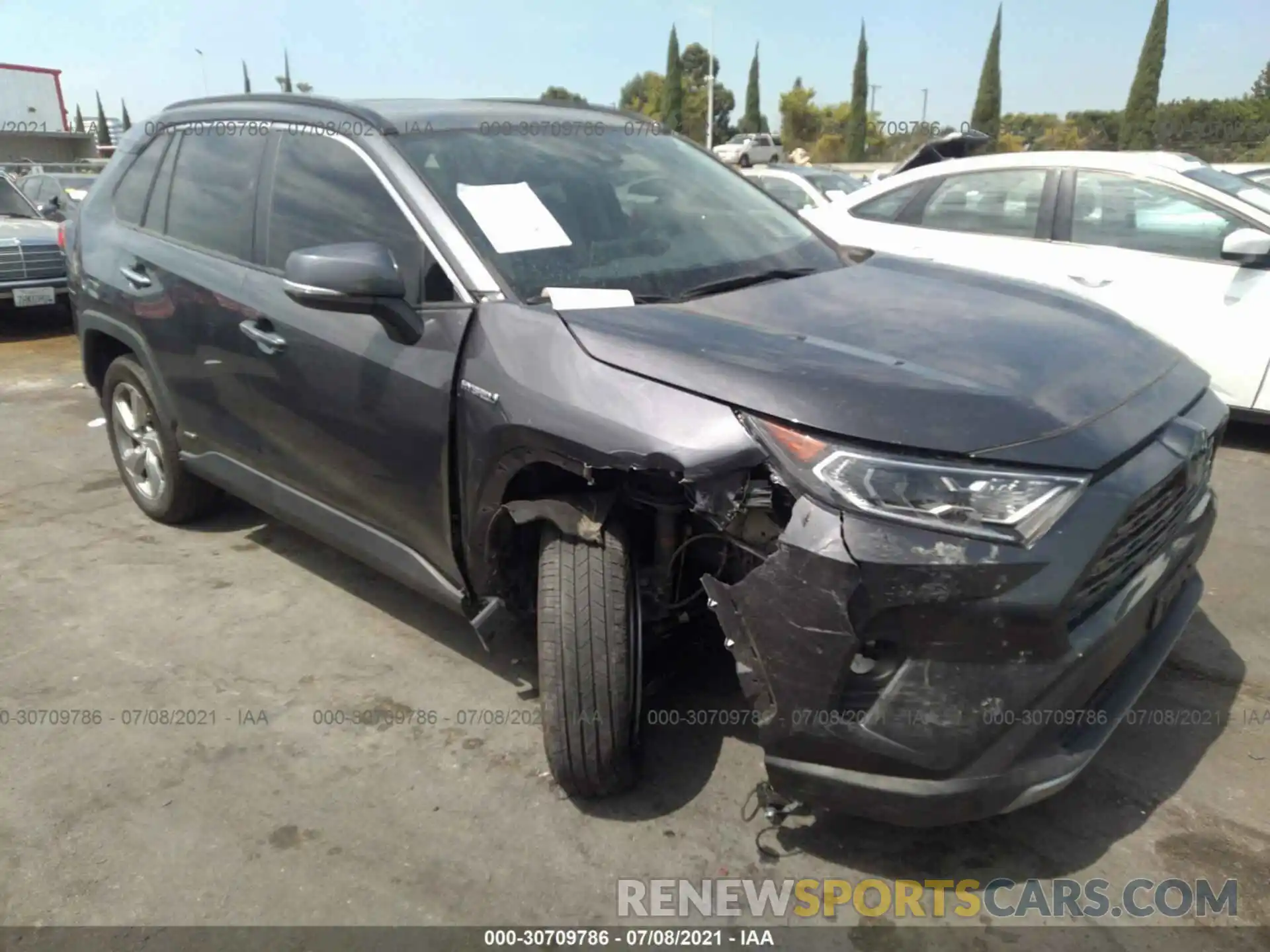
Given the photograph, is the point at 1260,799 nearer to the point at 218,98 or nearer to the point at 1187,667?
the point at 1187,667

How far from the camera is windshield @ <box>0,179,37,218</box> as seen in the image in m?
10.6

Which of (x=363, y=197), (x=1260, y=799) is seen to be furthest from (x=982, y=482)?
(x=363, y=197)

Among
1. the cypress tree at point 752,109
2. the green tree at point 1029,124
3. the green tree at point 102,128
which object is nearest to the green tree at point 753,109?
the cypress tree at point 752,109

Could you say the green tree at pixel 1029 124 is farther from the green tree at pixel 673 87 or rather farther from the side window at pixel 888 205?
the side window at pixel 888 205

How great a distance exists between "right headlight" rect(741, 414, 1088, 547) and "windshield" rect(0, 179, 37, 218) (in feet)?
37.4

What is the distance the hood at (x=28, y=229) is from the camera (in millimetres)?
9727

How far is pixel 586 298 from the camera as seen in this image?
8.61 feet

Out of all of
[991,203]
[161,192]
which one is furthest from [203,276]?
[991,203]

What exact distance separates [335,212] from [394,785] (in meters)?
1.80

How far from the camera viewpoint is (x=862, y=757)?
2080 mm

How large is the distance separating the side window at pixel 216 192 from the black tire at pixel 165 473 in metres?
0.73

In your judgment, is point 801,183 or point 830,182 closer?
point 801,183

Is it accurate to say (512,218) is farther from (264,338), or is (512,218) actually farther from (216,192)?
(216,192)

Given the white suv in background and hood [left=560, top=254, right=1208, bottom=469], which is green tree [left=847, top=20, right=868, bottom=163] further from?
hood [left=560, top=254, right=1208, bottom=469]
